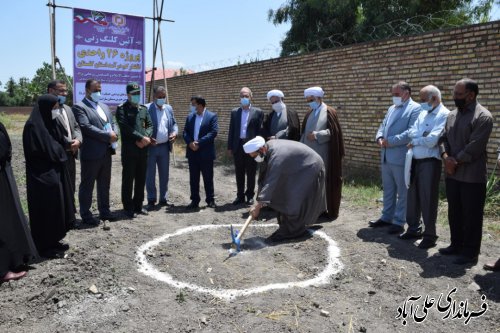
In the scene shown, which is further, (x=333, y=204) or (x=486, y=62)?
(x=486, y=62)

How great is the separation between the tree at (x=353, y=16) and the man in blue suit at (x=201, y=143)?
298 inches

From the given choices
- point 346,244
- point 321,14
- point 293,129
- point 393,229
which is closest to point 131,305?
point 346,244

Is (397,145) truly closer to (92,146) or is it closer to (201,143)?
(201,143)

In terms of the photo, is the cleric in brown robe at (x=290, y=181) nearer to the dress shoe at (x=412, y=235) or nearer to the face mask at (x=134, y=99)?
the dress shoe at (x=412, y=235)

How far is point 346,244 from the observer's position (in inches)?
201

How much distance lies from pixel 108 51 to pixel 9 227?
6.50 meters

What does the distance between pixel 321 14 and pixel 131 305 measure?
1549 cm

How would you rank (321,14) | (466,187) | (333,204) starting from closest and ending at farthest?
(466,187) → (333,204) → (321,14)

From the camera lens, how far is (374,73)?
347 inches

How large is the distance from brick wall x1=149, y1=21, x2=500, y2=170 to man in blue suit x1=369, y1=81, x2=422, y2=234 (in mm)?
2290

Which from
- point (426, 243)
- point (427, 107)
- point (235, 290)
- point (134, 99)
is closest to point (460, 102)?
point (427, 107)

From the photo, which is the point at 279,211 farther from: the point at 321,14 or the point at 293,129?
the point at 321,14

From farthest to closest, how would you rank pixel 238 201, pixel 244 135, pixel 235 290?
pixel 238 201, pixel 244 135, pixel 235 290

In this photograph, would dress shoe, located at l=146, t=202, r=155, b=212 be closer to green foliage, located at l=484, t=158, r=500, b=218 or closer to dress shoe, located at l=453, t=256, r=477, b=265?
dress shoe, located at l=453, t=256, r=477, b=265
